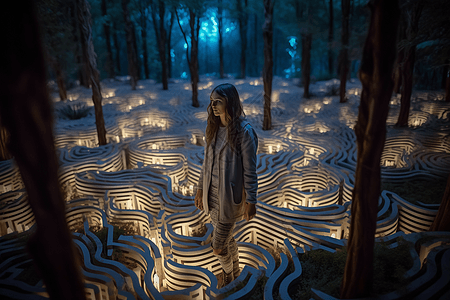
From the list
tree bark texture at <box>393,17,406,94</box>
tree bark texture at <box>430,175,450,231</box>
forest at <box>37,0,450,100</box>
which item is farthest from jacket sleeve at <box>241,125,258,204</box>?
tree bark texture at <box>393,17,406,94</box>

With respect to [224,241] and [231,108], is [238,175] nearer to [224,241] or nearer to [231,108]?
[231,108]

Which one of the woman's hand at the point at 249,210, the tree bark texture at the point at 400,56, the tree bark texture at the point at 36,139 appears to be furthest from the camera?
the tree bark texture at the point at 400,56

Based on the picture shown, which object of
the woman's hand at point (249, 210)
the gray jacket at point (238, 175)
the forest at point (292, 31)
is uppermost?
the forest at point (292, 31)

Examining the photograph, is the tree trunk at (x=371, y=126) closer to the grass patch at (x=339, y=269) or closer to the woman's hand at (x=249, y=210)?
the grass patch at (x=339, y=269)

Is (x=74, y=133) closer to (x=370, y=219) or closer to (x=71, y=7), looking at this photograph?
(x=370, y=219)

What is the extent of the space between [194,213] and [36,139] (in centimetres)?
327

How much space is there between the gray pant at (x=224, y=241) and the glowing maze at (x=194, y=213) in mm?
180

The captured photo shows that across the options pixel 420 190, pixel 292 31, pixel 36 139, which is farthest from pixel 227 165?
pixel 292 31

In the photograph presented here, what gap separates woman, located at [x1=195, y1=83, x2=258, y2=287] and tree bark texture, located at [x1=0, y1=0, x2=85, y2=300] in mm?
1360

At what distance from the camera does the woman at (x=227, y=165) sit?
7.41ft

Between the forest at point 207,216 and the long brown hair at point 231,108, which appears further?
the long brown hair at point 231,108

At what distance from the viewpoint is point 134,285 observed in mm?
Answer: 2641

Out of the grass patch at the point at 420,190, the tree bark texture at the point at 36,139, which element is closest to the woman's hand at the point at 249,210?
the tree bark texture at the point at 36,139

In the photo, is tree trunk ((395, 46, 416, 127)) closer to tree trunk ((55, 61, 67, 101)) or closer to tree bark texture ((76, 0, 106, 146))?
tree bark texture ((76, 0, 106, 146))
